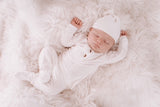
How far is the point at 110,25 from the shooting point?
1.00 meters

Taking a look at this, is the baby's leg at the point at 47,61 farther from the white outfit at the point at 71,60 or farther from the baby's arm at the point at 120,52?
the baby's arm at the point at 120,52

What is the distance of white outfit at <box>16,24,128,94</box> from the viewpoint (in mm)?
1053

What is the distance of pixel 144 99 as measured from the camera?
3.42 feet

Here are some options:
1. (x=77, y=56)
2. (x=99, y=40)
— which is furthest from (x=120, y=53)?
(x=77, y=56)

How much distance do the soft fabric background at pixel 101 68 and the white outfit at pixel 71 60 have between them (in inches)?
2.2

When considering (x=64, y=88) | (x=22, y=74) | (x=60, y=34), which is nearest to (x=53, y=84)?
(x=64, y=88)

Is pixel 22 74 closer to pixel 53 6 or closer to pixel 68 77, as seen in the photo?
pixel 68 77

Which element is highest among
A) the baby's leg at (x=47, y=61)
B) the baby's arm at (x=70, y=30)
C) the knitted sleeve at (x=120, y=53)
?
the baby's arm at (x=70, y=30)

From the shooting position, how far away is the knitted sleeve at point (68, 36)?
1.04m

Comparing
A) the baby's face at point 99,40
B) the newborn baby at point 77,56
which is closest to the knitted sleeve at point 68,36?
the newborn baby at point 77,56

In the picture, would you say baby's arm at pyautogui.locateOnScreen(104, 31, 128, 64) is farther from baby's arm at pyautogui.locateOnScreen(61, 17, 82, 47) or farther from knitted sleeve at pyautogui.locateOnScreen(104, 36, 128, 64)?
baby's arm at pyautogui.locateOnScreen(61, 17, 82, 47)

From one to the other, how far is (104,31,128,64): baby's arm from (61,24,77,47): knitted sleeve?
0.87 ft

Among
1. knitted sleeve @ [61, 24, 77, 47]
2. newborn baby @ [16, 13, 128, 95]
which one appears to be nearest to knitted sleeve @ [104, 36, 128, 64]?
newborn baby @ [16, 13, 128, 95]

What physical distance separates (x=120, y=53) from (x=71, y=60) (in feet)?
1.05
